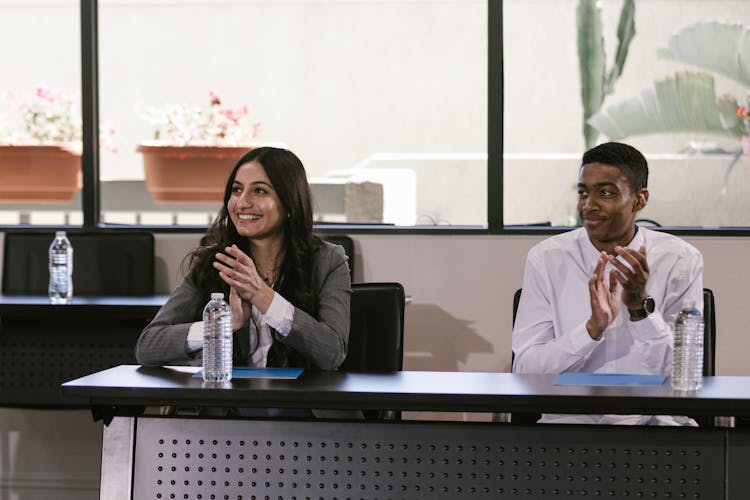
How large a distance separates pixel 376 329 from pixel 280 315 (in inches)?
14.6

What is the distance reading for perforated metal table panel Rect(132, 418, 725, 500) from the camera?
2.30m

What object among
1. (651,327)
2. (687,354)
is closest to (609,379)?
(687,354)

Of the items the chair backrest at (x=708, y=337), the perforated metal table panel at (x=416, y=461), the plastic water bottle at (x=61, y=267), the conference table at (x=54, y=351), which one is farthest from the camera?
the plastic water bottle at (x=61, y=267)

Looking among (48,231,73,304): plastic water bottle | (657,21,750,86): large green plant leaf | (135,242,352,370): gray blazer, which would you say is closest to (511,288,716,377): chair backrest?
(135,242,352,370): gray blazer

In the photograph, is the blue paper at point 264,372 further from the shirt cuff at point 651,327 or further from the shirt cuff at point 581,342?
the shirt cuff at point 651,327

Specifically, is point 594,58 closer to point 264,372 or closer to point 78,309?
point 78,309

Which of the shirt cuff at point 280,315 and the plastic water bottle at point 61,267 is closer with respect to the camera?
the shirt cuff at point 280,315

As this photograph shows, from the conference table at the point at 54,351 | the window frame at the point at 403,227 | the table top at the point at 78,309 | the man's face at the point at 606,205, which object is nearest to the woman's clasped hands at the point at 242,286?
the man's face at the point at 606,205

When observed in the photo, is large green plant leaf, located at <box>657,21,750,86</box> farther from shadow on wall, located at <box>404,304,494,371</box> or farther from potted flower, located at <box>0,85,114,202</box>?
potted flower, located at <box>0,85,114,202</box>

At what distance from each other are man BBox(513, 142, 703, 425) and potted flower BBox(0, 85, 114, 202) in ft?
8.14

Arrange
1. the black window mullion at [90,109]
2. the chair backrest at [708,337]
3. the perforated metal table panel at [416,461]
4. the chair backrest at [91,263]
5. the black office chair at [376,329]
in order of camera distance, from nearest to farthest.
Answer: the perforated metal table panel at [416,461], the chair backrest at [708,337], the black office chair at [376,329], the chair backrest at [91,263], the black window mullion at [90,109]

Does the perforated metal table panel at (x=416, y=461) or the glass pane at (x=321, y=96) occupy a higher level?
the glass pane at (x=321, y=96)

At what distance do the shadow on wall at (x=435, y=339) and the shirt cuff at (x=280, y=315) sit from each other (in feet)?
5.91

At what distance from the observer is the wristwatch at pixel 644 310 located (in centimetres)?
263
